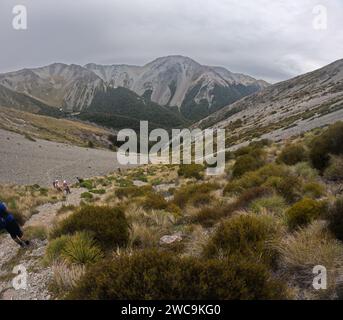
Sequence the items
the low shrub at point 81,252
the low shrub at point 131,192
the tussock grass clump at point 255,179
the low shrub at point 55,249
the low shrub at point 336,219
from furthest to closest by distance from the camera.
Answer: the low shrub at point 131,192, the tussock grass clump at point 255,179, the low shrub at point 55,249, the low shrub at point 81,252, the low shrub at point 336,219

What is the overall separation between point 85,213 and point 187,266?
4.92 meters

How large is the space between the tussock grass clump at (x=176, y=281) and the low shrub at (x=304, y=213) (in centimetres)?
265

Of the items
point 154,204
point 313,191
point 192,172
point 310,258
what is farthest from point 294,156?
point 310,258

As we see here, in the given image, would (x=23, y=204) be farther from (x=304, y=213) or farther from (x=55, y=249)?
(x=304, y=213)

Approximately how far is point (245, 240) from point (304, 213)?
188cm

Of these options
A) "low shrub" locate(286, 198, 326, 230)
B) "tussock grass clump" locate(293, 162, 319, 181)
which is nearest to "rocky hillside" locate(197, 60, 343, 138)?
"tussock grass clump" locate(293, 162, 319, 181)

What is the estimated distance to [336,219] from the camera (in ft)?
21.5

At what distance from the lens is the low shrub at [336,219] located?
6352mm

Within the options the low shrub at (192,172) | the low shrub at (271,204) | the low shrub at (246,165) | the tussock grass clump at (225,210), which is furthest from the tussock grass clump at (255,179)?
the low shrub at (192,172)

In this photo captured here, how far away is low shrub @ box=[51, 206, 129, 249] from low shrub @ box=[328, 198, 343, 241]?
14.7ft

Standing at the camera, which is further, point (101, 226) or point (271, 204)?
point (271, 204)

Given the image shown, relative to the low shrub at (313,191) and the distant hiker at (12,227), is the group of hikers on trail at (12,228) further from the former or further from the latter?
the low shrub at (313,191)

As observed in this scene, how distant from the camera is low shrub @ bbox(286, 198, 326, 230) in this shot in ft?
24.5
